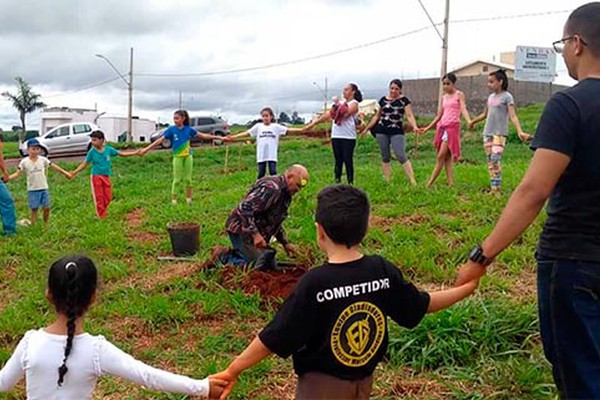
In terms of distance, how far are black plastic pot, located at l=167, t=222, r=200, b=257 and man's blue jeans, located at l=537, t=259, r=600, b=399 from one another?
477 centimetres

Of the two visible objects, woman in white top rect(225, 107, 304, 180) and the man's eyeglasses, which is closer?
the man's eyeglasses

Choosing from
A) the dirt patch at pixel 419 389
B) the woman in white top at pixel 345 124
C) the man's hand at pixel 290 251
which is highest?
the woman in white top at pixel 345 124

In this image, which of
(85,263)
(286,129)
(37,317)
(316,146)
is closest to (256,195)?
(37,317)

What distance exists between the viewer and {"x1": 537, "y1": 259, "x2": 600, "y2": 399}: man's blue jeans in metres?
2.49

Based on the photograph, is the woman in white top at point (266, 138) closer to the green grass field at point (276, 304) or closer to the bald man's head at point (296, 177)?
the green grass field at point (276, 304)

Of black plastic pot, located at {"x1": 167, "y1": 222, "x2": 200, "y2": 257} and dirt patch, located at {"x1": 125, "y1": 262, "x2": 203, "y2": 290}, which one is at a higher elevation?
black plastic pot, located at {"x1": 167, "y1": 222, "x2": 200, "y2": 257}

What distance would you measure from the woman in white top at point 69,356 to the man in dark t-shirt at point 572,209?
1.45 m

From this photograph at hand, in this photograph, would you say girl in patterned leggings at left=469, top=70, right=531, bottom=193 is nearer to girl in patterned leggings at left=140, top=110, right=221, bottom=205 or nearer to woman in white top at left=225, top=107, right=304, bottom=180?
woman in white top at left=225, top=107, right=304, bottom=180

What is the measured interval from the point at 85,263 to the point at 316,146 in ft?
81.6

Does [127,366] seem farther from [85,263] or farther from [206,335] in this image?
[206,335]

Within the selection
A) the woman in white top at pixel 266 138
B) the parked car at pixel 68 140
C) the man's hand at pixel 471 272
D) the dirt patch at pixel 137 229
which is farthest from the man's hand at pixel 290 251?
the parked car at pixel 68 140

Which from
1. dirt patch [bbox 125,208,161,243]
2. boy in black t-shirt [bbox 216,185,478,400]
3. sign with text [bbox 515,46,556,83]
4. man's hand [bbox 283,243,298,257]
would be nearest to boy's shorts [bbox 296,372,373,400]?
boy in black t-shirt [bbox 216,185,478,400]

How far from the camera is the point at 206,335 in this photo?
4758 millimetres

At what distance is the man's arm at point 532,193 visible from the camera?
2.44 metres
